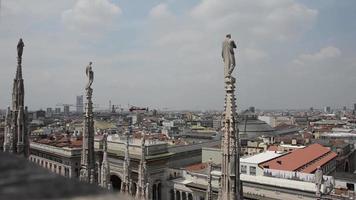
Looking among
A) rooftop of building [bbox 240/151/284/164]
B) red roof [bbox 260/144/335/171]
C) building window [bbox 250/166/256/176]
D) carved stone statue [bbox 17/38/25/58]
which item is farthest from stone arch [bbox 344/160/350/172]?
carved stone statue [bbox 17/38/25/58]

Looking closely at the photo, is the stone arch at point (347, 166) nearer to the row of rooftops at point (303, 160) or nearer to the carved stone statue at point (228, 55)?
the row of rooftops at point (303, 160)

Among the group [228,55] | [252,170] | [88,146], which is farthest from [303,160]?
[228,55]

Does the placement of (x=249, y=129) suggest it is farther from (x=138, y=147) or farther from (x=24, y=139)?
(x=24, y=139)

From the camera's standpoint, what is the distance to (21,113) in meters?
16.4

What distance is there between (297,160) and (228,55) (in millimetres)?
30200

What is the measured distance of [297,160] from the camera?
3575cm

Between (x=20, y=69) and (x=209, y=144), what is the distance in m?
40.5

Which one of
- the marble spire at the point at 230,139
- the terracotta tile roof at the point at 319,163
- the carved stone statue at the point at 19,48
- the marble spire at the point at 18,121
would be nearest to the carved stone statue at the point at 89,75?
the marble spire at the point at 230,139

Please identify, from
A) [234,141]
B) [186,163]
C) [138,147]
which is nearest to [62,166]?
[138,147]

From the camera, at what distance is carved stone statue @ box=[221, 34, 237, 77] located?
8602mm

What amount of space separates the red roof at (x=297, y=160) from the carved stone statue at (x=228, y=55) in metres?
26.2

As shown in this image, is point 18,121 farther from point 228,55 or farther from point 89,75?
point 228,55

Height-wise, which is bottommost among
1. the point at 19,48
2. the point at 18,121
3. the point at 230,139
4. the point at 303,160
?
the point at 303,160

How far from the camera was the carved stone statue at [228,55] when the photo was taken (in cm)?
860
